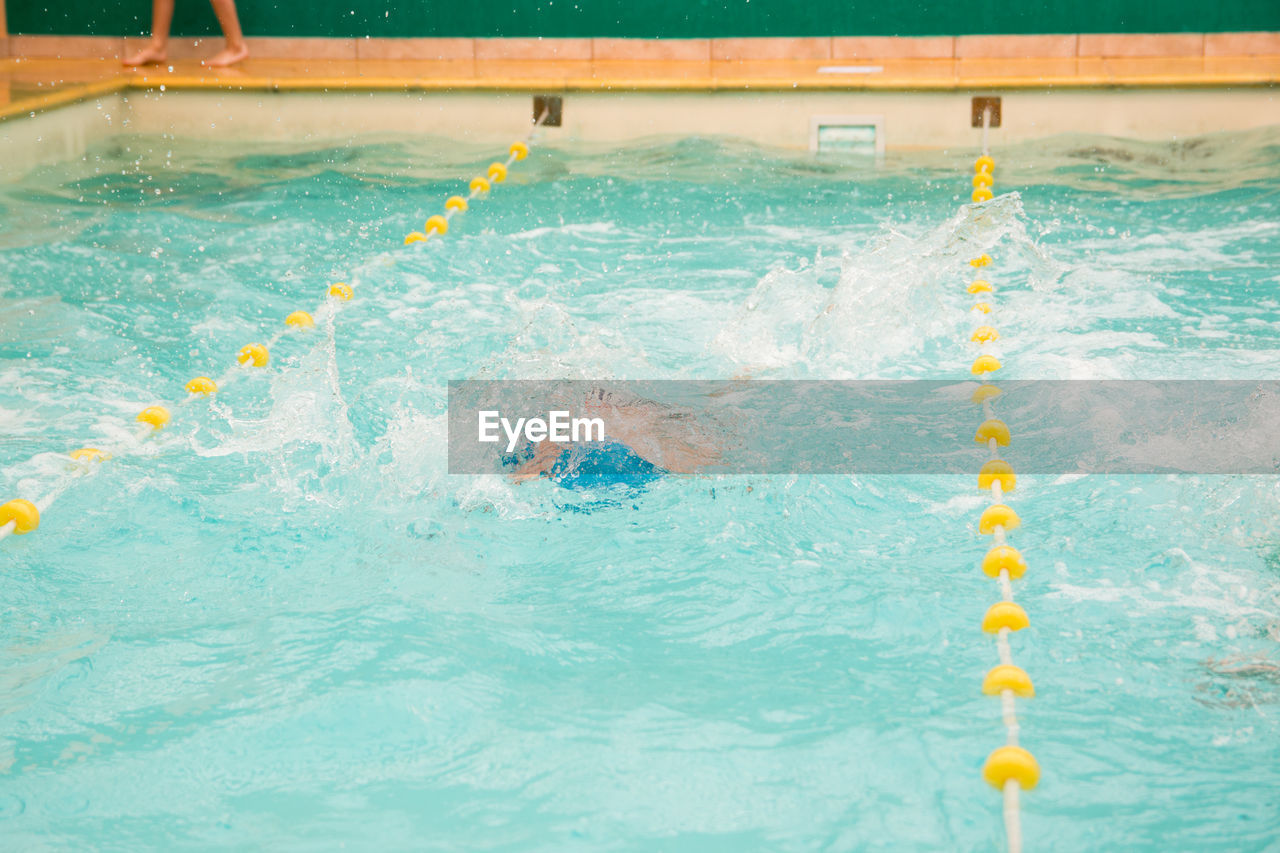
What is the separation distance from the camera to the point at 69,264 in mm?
5551

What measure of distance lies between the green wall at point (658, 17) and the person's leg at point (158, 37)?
61 centimetres

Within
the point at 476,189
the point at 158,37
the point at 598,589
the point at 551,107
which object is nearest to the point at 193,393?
the point at 598,589

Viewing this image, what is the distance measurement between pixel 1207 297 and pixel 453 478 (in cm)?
329

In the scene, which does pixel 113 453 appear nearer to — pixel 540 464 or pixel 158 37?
pixel 540 464

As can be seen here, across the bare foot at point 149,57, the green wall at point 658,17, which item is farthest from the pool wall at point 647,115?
the green wall at point 658,17

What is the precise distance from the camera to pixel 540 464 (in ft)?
11.1

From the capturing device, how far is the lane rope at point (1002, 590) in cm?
210

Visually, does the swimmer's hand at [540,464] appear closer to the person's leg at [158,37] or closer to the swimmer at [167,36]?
the swimmer at [167,36]

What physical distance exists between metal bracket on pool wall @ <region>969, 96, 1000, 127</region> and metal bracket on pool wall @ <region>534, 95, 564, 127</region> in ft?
8.46

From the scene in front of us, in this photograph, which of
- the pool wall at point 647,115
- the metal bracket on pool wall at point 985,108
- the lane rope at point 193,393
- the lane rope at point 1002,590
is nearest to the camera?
the lane rope at point 1002,590

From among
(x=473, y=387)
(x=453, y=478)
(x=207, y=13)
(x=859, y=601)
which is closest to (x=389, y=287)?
(x=473, y=387)

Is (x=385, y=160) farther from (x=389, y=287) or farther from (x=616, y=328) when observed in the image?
(x=616, y=328)

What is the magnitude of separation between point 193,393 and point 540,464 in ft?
4.88

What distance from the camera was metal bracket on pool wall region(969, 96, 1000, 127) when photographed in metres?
7.47
